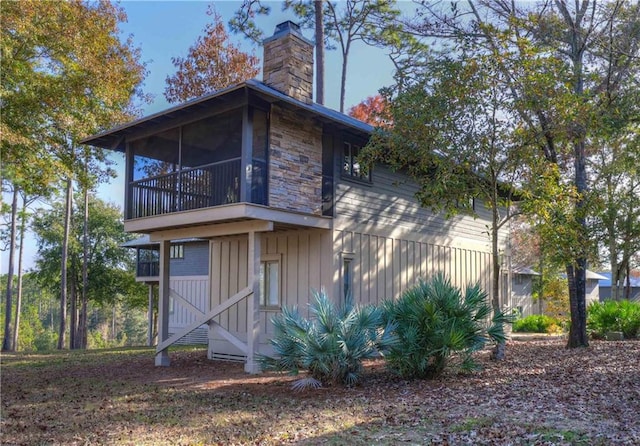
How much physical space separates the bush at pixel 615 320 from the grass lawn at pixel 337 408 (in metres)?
5.82

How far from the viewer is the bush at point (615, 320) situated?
15.9m

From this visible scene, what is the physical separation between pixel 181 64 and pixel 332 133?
14.1 metres

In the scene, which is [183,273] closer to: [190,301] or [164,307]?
[190,301]

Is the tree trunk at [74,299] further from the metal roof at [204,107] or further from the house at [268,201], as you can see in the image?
the metal roof at [204,107]

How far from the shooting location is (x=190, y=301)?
2241 cm

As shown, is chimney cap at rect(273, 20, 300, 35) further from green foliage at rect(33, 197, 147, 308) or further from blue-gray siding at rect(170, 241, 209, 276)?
green foliage at rect(33, 197, 147, 308)

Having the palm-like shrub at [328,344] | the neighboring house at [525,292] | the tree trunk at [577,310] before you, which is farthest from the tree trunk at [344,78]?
the palm-like shrub at [328,344]

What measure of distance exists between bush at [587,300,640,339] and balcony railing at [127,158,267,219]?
1171cm

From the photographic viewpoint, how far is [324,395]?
308 inches

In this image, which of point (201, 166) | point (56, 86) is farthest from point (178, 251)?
point (201, 166)

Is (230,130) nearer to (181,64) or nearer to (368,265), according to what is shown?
(368,265)

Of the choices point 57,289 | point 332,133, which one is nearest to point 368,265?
point 332,133

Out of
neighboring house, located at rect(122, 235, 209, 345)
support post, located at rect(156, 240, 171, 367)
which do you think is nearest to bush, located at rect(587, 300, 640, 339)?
support post, located at rect(156, 240, 171, 367)

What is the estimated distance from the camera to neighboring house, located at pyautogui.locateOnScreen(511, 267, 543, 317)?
29438 millimetres
